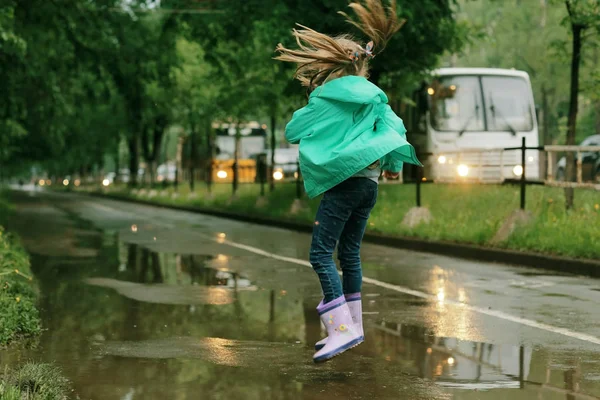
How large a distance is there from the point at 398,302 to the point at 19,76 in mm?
18245

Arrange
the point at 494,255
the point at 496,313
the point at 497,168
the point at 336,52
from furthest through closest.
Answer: the point at 497,168 → the point at 494,255 → the point at 496,313 → the point at 336,52

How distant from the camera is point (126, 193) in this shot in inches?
2564

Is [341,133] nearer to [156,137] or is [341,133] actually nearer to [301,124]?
[301,124]

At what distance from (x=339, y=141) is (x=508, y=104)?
23.0m

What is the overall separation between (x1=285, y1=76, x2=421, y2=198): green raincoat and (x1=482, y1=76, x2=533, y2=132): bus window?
73.8 ft

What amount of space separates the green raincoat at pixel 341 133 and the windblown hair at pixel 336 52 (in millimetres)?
97

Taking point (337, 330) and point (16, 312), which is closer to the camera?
point (337, 330)

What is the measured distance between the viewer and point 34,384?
20.1 feet

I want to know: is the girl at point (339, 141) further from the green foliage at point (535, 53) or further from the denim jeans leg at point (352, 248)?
the green foliage at point (535, 53)

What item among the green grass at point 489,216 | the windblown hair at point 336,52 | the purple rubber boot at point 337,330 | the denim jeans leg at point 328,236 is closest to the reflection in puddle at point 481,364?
the purple rubber boot at point 337,330

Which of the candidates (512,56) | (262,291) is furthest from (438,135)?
(512,56)

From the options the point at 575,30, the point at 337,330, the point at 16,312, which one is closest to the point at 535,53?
the point at 575,30

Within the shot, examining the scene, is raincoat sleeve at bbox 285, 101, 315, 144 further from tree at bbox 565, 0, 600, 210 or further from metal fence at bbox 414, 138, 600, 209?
tree at bbox 565, 0, 600, 210

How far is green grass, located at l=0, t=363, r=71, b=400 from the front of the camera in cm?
574
